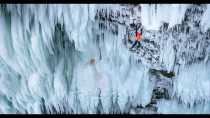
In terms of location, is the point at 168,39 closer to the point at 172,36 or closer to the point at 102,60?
the point at 172,36

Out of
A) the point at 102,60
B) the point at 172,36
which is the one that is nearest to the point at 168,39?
the point at 172,36

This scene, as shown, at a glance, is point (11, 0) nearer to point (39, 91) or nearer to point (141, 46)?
point (39, 91)

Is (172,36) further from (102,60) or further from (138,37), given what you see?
(102,60)

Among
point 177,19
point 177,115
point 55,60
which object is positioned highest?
point 177,19

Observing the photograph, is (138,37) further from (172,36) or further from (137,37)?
(172,36)

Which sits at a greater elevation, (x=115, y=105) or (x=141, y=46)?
(x=141, y=46)

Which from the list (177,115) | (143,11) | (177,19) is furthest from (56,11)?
(177,115)

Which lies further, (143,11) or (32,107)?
(32,107)

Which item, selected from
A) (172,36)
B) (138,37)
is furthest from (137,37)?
(172,36)
